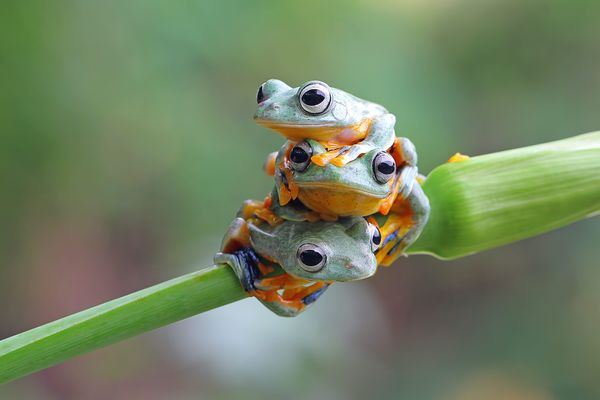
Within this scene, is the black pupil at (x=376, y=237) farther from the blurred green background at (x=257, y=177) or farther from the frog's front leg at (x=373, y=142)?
the blurred green background at (x=257, y=177)

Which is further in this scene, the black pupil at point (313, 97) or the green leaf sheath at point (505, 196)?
the green leaf sheath at point (505, 196)

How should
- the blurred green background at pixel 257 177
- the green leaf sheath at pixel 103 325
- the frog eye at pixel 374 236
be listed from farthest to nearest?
the blurred green background at pixel 257 177 → the frog eye at pixel 374 236 → the green leaf sheath at pixel 103 325

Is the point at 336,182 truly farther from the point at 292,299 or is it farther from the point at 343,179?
the point at 292,299

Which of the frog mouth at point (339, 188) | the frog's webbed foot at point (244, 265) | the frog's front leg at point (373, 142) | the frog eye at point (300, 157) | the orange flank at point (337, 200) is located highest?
the frog eye at point (300, 157)

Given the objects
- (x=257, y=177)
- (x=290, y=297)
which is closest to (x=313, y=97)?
(x=290, y=297)

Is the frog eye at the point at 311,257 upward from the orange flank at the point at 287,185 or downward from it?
downward

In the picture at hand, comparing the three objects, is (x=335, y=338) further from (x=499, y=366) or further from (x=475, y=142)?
(x=475, y=142)

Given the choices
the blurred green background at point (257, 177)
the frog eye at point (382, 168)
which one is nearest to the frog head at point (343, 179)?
the frog eye at point (382, 168)

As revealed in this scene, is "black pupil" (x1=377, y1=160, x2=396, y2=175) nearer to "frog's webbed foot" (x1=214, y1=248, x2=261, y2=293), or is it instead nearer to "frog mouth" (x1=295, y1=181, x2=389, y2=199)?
"frog mouth" (x1=295, y1=181, x2=389, y2=199)

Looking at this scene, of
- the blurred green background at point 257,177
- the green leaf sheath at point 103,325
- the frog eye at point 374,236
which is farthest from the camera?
the blurred green background at point 257,177
